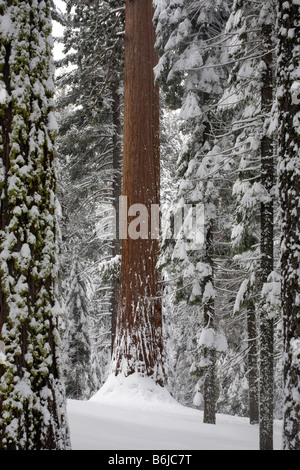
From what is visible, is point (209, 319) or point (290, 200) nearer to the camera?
point (290, 200)

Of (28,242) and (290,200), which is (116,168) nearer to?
(290,200)

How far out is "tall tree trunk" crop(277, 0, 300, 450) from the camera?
441 centimetres

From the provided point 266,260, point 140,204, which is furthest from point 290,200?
point 140,204

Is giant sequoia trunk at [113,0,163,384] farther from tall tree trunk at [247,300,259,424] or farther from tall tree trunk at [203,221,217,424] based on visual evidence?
tall tree trunk at [247,300,259,424]

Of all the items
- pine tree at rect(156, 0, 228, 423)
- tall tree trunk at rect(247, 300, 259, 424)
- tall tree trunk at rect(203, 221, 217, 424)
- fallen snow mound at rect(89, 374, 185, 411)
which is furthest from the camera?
tall tree trunk at rect(247, 300, 259, 424)

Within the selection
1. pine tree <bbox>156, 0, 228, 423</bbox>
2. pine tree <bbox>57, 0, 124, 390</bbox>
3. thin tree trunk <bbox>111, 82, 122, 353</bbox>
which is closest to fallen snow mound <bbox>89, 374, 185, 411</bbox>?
pine tree <bbox>156, 0, 228, 423</bbox>

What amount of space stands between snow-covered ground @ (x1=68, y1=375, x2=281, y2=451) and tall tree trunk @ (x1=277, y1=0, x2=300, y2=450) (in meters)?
1.20

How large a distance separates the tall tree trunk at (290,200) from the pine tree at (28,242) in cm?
203

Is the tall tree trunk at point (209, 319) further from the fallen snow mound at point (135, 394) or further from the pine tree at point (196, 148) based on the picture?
the fallen snow mound at point (135, 394)

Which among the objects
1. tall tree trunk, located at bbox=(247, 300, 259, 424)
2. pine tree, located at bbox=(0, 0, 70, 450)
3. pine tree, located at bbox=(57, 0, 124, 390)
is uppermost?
pine tree, located at bbox=(57, 0, 124, 390)

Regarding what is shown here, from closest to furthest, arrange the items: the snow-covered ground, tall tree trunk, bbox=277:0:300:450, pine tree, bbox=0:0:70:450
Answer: pine tree, bbox=0:0:70:450, tall tree trunk, bbox=277:0:300:450, the snow-covered ground

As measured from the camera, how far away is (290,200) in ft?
15.0

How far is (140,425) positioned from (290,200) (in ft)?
11.5

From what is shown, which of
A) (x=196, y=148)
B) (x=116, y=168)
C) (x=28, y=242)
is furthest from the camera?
(x=116, y=168)
